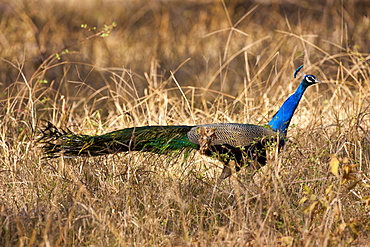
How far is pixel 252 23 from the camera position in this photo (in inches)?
330

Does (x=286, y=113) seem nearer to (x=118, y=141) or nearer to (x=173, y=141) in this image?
(x=173, y=141)

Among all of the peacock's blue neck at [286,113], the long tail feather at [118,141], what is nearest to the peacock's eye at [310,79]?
the peacock's blue neck at [286,113]

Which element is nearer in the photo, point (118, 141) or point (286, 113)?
point (118, 141)

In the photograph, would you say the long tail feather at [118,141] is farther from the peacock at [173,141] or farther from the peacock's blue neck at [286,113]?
the peacock's blue neck at [286,113]

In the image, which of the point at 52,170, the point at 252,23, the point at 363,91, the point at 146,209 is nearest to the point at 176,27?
the point at 252,23

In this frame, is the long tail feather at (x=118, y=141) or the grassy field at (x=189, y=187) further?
the long tail feather at (x=118, y=141)

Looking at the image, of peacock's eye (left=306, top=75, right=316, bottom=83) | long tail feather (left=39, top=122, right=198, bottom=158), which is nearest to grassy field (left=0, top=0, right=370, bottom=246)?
long tail feather (left=39, top=122, right=198, bottom=158)

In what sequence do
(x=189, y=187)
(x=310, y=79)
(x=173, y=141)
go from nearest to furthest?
(x=189, y=187) < (x=173, y=141) < (x=310, y=79)

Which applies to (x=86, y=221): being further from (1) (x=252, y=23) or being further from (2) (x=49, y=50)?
(1) (x=252, y=23)

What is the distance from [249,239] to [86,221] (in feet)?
2.53

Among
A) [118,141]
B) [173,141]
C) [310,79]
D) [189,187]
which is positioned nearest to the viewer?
[189,187]

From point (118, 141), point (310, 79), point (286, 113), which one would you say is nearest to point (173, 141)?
point (118, 141)

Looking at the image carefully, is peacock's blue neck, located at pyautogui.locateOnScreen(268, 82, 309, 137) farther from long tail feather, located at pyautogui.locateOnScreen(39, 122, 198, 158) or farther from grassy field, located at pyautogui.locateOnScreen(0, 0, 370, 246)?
long tail feather, located at pyautogui.locateOnScreen(39, 122, 198, 158)

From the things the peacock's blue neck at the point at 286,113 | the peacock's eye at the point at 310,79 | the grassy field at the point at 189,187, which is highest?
the peacock's eye at the point at 310,79
